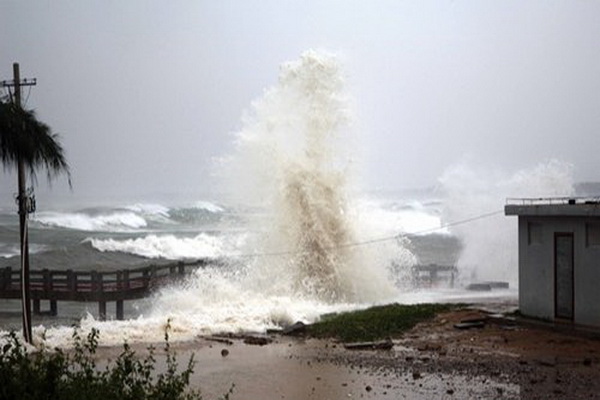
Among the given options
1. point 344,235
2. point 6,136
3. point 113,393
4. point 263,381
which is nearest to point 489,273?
point 344,235

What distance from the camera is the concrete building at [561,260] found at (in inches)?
720

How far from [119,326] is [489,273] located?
21.3 meters

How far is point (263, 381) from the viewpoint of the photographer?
51.6 feet

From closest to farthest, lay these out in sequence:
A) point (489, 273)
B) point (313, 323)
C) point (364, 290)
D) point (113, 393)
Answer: point (113, 393) → point (313, 323) → point (364, 290) → point (489, 273)

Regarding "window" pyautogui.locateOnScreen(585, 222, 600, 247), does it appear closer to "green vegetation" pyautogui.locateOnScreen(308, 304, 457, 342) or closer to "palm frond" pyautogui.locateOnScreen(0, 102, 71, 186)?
"green vegetation" pyautogui.locateOnScreen(308, 304, 457, 342)

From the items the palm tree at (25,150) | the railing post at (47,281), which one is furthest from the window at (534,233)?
the railing post at (47,281)

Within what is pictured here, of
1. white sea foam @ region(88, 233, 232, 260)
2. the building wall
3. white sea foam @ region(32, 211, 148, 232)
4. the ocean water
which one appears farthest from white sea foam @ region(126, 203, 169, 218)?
the building wall

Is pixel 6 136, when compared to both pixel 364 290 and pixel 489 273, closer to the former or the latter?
pixel 364 290

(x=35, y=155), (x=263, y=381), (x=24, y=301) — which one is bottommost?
(x=263, y=381)

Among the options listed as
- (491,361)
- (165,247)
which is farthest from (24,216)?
(165,247)

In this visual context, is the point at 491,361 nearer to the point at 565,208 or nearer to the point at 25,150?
the point at 565,208

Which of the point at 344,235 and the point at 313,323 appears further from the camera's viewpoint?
the point at 344,235

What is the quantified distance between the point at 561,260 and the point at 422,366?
5.08 m

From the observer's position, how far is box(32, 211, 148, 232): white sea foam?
85938 millimetres
